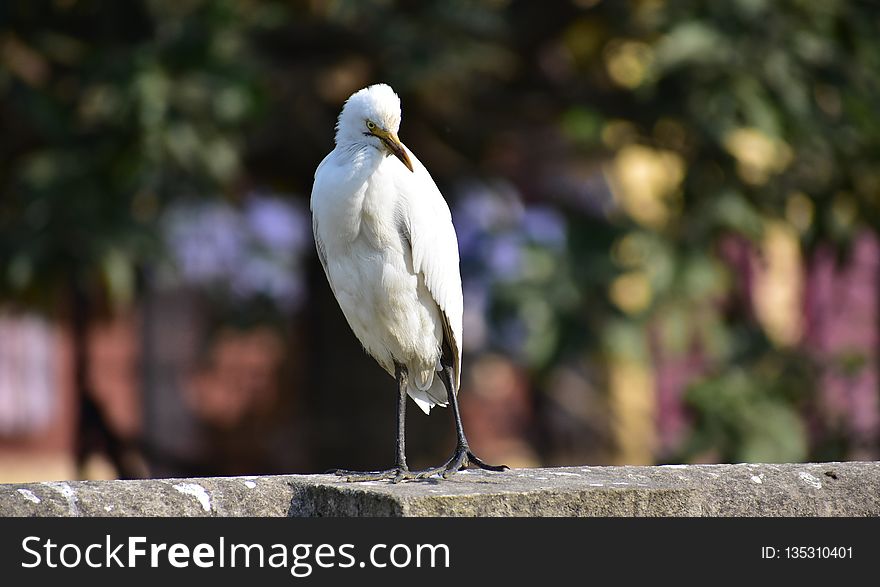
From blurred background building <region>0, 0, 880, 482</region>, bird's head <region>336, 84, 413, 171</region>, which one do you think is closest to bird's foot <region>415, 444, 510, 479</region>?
bird's head <region>336, 84, 413, 171</region>

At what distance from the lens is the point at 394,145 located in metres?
3.15

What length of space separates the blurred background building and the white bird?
252 cm

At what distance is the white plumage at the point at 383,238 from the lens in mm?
3232

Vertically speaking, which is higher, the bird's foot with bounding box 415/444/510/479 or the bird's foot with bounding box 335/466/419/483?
the bird's foot with bounding box 415/444/510/479

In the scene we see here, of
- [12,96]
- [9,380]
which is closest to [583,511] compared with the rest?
[12,96]

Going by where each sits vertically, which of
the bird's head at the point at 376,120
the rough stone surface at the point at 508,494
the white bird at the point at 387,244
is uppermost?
the bird's head at the point at 376,120

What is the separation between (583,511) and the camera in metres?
2.75

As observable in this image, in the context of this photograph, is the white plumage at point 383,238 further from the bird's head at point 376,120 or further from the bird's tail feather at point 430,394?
the bird's tail feather at point 430,394

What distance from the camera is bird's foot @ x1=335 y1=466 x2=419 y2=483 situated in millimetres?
3106

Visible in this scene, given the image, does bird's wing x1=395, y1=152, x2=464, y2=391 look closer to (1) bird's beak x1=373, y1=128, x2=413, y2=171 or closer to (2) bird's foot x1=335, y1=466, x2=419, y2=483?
(1) bird's beak x1=373, y1=128, x2=413, y2=171

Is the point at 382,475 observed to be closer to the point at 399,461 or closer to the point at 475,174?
the point at 399,461

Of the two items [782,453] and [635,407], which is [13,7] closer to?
[782,453]

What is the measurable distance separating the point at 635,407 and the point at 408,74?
13.7 feet

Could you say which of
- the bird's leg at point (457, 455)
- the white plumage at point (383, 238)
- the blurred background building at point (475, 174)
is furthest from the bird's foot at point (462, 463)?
the blurred background building at point (475, 174)
